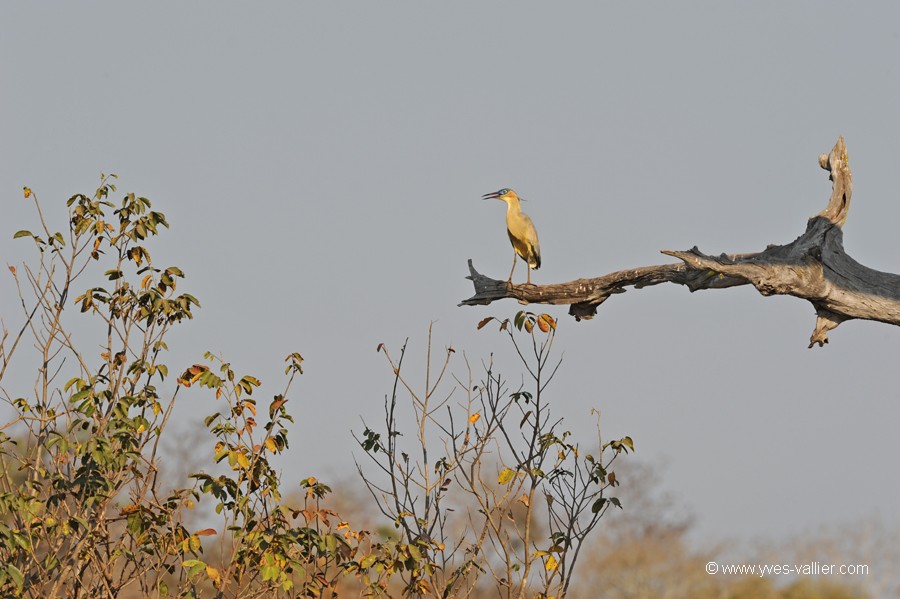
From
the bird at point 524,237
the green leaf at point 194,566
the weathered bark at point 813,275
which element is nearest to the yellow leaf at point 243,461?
the green leaf at point 194,566

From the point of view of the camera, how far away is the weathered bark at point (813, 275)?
7027 millimetres

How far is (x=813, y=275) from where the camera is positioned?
7090 millimetres

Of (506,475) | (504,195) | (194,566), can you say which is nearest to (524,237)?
(504,195)

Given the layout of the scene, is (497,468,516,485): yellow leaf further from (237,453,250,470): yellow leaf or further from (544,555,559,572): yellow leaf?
(237,453,250,470): yellow leaf

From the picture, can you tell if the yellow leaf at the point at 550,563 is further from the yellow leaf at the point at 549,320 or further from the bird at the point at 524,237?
the bird at the point at 524,237

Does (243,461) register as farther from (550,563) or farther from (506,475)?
(550,563)

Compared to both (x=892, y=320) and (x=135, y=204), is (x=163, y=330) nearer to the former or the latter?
(x=135, y=204)

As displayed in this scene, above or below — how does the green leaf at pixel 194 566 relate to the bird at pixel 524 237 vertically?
below

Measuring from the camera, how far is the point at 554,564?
5902 mm

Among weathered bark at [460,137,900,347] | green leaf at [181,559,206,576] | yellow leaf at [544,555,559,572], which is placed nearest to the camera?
green leaf at [181,559,206,576]

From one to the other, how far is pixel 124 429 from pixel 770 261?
3.81 meters

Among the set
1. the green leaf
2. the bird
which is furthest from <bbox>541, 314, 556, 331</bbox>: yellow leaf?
the bird

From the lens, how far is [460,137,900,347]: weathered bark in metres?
7.03

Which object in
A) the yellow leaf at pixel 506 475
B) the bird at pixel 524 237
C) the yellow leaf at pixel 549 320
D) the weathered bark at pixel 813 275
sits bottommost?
the yellow leaf at pixel 506 475
